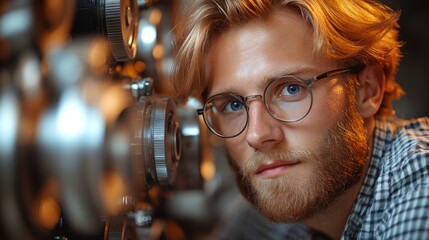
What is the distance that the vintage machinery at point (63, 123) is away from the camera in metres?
0.43

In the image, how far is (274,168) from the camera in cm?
82

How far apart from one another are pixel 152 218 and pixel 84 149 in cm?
48

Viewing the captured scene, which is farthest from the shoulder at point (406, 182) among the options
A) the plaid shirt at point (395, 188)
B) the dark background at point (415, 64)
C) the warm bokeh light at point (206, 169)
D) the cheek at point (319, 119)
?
the dark background at point (415, 64)

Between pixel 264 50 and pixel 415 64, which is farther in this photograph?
pixel 415 64

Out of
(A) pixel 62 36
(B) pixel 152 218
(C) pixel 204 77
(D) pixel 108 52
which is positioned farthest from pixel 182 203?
(A) pixel 62 36

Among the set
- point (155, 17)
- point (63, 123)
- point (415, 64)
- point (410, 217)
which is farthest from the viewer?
point (415, 64)

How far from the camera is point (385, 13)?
3.00ft

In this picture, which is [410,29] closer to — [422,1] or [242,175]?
[422,1]

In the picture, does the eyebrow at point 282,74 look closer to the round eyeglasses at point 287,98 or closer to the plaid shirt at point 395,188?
the round eyeglasses at point 287,98

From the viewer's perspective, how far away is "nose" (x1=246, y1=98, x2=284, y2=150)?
0.78 meters

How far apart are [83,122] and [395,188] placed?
20.0 inches

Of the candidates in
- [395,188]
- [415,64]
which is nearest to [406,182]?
[395,188]

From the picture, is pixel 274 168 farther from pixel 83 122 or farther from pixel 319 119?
pixel 83 122

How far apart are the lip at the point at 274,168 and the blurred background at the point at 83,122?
0.14 meters
